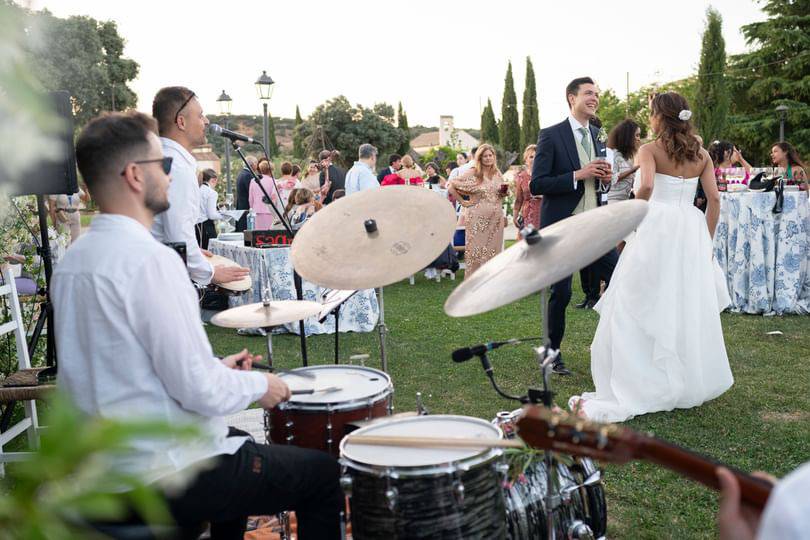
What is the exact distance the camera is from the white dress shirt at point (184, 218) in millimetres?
3650

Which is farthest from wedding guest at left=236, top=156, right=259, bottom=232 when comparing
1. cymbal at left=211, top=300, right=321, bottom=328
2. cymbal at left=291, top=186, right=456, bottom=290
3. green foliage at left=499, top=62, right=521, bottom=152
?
green foliage at left=499, top=62, right=521, bottom=152

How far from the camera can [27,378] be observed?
12.4ft

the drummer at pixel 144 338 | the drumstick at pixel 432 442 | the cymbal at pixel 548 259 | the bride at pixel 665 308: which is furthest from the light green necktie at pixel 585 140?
the drummer at pixel 144 338

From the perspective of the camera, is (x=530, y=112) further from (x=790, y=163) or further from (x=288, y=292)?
(x=288, y=292)

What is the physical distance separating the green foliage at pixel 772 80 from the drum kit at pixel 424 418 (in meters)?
35.3

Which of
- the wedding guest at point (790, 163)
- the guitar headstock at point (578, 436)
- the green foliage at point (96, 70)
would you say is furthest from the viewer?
the green foliage at point (96, 70)

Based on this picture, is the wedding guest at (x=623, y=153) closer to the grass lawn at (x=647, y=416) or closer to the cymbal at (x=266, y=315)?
the grass lawn at (x=647, y=416)

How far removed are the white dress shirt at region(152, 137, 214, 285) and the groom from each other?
2.80 meters

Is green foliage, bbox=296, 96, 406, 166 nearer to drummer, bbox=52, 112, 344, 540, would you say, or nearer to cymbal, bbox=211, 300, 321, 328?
cymbal, bbox=211, 300, 321, 328

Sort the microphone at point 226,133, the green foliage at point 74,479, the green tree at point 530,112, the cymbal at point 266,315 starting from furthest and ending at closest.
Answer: the green tree at point 530,112 < the microphone at point 226,133 < the cymbal at point 266,315 < the green foliage at point 74,479

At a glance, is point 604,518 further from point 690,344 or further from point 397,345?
point 397,345

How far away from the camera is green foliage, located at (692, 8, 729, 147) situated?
34156 mm

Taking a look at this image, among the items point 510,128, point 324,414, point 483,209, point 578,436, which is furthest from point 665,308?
point 510,128

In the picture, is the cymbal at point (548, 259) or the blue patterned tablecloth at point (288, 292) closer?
the cymbal at point (548, 259)
